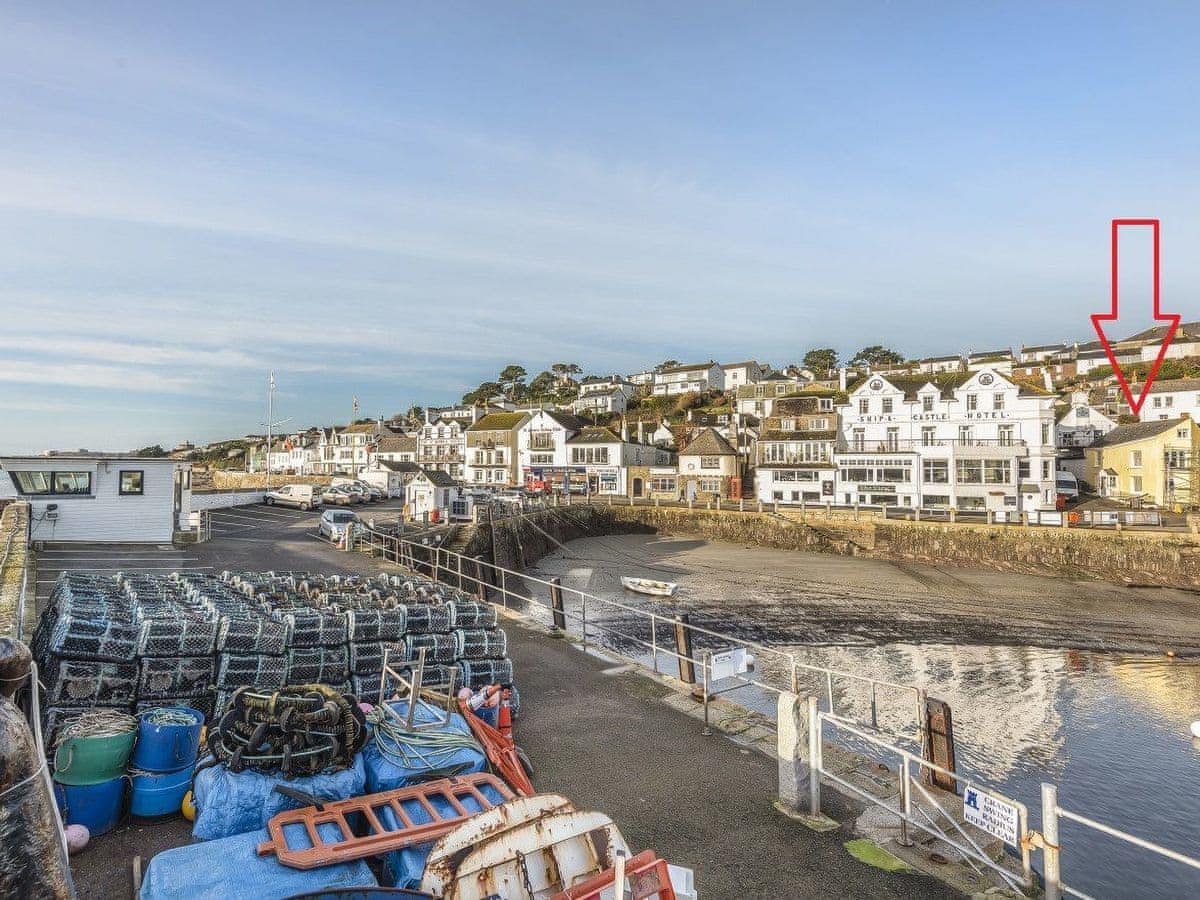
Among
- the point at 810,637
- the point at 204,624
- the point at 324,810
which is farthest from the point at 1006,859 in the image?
the point at 810,637

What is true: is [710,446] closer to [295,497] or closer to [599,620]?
[295,497]

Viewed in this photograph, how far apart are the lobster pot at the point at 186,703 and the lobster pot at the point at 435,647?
93.2 inches

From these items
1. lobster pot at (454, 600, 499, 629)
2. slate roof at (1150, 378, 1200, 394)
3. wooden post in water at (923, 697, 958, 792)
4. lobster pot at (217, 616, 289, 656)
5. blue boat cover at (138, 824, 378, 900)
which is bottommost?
wooden post in water at (923, 697, 958, 792)

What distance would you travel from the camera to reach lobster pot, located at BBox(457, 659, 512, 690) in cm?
933

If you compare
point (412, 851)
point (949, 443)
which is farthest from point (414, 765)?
point (949, 443)

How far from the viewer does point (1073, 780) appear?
42.6ft

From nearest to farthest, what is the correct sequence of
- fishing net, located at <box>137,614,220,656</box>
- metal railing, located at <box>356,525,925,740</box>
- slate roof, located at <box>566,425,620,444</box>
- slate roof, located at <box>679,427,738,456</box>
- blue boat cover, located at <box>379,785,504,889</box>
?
blue boat cover, located at <box>379,785,504,889</box> < fishing net, located at <box>137,614,220,656</box> < metal railing, located at <box>356,525,925,740</box> < slate roof, located at <box>679,427,738,456</box> < slate roof, located at <box>566,425,620,444</box>

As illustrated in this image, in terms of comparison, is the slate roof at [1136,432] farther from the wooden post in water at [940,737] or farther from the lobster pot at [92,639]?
the lobster pot at [92,639]

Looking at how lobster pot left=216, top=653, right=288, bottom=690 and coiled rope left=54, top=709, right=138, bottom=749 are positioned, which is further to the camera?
lobster pot left=216, top=653, right=288, bottom=690

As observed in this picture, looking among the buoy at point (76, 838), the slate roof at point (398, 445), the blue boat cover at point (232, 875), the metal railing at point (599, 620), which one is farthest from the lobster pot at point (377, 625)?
the slate roof at point (398, 445)

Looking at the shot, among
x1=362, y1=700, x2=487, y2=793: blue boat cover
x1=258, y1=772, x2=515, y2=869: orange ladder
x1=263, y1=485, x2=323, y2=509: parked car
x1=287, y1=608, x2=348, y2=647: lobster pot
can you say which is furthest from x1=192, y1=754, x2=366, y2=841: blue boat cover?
x1=263, y1=485, x2=323, y2=509: parked car

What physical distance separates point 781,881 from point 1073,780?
1065cm

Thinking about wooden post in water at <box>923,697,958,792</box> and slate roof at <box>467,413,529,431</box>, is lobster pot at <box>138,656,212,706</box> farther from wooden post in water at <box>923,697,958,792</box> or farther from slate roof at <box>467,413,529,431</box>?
slate roof at <box>467,413,529,431</box>

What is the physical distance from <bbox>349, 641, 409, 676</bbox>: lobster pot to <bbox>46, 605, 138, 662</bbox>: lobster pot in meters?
2.41
